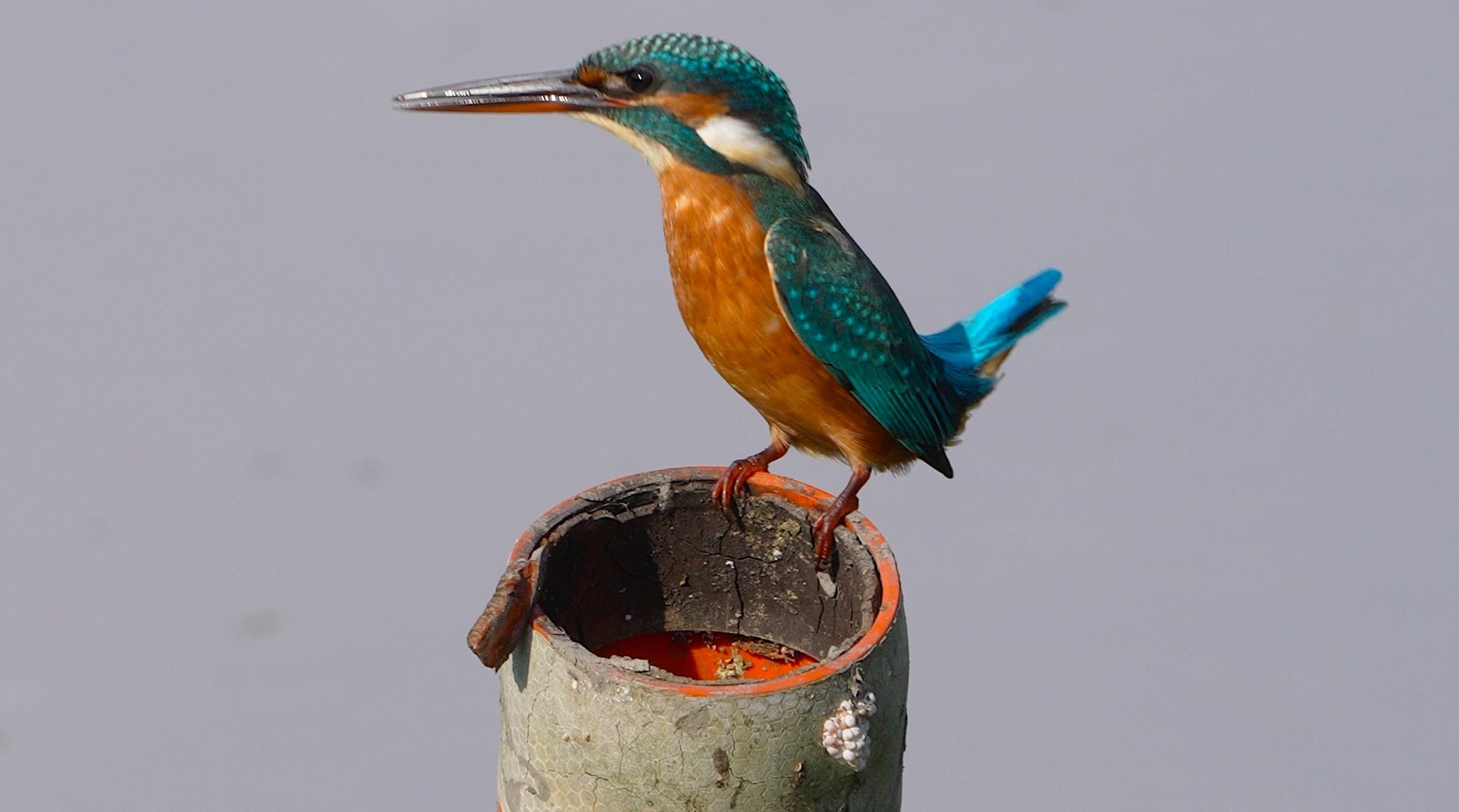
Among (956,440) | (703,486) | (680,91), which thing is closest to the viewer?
(680,91)

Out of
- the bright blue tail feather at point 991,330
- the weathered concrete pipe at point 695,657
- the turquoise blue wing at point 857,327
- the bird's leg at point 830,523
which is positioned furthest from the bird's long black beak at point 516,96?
the bright blue tail feather at point 991,330

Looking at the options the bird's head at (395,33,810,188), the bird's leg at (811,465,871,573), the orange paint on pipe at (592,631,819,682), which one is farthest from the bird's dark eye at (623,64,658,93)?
the orange paint on pipe at (592,631,819,682)

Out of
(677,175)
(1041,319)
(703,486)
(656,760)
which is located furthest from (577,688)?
(1041,319)

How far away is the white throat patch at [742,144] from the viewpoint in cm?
362

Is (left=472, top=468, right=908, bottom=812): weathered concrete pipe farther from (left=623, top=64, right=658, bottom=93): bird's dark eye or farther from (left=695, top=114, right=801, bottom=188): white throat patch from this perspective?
(left=623, top=64, right=658, bottom=93): bird's dark eye

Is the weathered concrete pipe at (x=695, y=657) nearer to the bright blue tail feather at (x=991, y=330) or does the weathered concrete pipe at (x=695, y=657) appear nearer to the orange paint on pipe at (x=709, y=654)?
the orange paint on pipe at (x=709, y=654)

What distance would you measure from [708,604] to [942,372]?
2.45ft

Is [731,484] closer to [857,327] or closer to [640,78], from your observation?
[857,327]

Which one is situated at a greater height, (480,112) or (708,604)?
(480,112)

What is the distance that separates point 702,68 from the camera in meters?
3.55

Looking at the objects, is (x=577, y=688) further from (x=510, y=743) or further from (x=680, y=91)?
(x=680, y=91)

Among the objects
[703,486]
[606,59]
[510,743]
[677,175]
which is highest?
[606,59]

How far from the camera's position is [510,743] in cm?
360

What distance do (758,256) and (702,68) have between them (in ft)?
1.34
